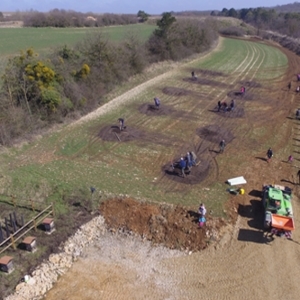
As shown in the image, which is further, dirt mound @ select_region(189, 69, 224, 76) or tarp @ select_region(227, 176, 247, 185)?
dirt mound @ select_region(189, 69, 224, 76)

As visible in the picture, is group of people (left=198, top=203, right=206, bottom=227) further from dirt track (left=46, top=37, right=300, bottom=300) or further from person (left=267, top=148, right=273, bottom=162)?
person (left=267, top=148, right=273, bottom=162)

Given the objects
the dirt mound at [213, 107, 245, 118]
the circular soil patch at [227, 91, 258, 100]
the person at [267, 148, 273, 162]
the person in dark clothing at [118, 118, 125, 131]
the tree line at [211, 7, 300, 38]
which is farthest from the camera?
the tree line at [211, 7, 300, 38]

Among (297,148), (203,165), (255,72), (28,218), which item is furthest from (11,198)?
(255,72)

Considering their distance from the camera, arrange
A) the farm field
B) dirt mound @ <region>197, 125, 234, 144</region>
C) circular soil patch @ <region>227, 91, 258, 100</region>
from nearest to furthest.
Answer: the farm field < dirt mound @ <region>197, 125, 234, 144</region> < circular soil patch @ <region>227, 91, 258, 100</region>

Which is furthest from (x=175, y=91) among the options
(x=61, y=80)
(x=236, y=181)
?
(x=236, y=181)

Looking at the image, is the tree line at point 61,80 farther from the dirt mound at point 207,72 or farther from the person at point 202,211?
the person at point 202,211

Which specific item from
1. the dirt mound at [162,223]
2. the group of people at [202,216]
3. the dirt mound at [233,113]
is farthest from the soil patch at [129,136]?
the group of people at [202,216]

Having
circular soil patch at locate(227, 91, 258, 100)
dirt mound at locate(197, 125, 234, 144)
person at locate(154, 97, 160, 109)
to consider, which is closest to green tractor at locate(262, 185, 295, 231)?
dirt mound at locate(197, 125, 234, 144)
